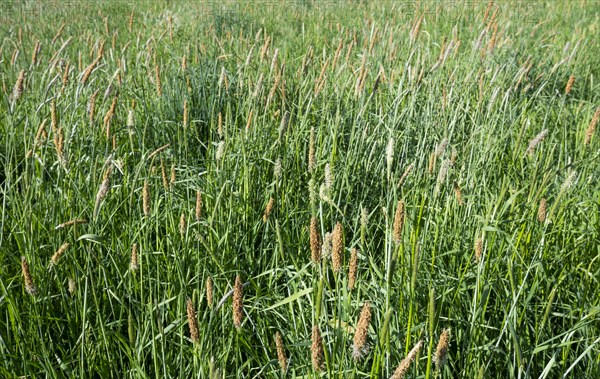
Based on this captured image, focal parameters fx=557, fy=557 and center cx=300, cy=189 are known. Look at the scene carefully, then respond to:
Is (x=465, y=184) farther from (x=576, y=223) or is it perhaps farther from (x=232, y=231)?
(x=232, y=231)

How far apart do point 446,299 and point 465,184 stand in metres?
0.50

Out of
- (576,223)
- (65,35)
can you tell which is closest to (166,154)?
(576,223)

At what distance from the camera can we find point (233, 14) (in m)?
5.38

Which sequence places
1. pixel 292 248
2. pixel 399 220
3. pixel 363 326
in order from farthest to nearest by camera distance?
pixel 292 248 → pixel 399 220 → pixel 363 326

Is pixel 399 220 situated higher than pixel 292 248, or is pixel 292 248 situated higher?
pixel 399 220

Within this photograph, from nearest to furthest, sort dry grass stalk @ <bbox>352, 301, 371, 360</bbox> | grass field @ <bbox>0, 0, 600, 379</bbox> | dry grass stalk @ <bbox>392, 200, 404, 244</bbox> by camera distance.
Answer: dry grass stalk @ <bbox>352, 301, 371, 360</bbox> → dry grass stalk @ <bbox>392, 200, 404, 244</bbox> → grass field @ <bbox>0, 0, 600, 379</bbox>

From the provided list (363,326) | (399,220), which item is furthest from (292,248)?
(363,326)

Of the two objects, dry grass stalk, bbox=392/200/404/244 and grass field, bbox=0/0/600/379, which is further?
grass field, bbox=0/0/600/379

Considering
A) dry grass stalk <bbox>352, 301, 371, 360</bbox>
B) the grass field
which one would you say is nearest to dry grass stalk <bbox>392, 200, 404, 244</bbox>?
the grass field

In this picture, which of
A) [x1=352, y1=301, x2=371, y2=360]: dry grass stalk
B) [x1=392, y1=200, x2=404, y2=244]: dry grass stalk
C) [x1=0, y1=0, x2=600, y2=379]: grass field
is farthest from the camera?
[x1=0, y1=0, x2=600, y2=379]: grass field

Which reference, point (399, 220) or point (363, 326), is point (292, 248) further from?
point (363, 326)

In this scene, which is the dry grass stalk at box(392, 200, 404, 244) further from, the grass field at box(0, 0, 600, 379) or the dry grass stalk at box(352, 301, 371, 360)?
the dry grass stalk at box(352, 301, 371, 360)

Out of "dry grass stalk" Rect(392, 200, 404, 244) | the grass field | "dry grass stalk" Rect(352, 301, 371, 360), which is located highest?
"dry grass stalk" Rect(392, 200, 404, 244)

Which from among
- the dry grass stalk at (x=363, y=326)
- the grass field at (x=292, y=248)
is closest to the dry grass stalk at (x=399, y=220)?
the grass field at (x=292, y=248)
